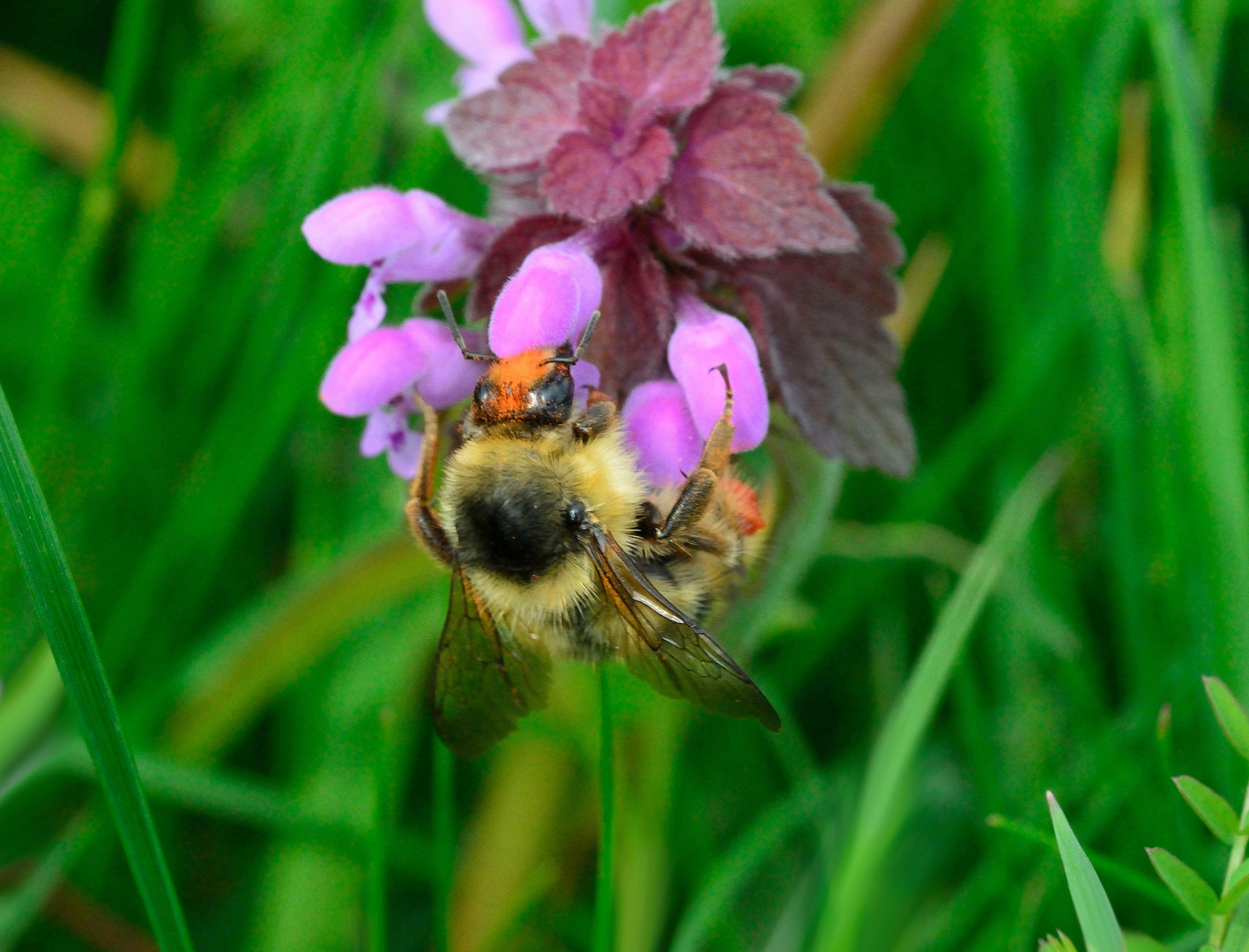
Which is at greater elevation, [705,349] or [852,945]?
[705,349]

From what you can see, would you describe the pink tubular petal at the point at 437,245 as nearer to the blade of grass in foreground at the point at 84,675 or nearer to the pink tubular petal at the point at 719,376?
the pink tubular petal at the point at 719,376

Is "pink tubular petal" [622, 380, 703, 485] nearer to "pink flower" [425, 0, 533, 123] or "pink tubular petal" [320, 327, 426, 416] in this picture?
"pink tubular petal" [320, 327, 426, 416]

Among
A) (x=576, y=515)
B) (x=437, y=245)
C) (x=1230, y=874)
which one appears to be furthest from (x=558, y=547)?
(x=1230, y=874)

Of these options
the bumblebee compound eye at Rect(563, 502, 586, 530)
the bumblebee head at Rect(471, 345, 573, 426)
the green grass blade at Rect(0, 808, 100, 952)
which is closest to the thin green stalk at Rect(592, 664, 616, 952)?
the bumblebee compound eye at Rect(563, 502, 586, 530)

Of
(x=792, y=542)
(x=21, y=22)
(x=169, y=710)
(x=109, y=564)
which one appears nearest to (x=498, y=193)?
(x=792, y=542)

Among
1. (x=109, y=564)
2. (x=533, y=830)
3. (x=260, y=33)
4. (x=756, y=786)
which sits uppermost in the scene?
(x=260, y=33)

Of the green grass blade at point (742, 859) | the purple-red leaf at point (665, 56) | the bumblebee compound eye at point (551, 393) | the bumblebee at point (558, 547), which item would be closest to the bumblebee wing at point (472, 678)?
the bumblebee at point (558, 547)

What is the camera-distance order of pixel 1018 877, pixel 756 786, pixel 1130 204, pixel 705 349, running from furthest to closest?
pixel 1130 204 → pixel 756 786 → pixel 1018 877 → pixel 705 349

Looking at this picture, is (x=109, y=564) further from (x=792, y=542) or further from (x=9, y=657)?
(x=792, y=542)
